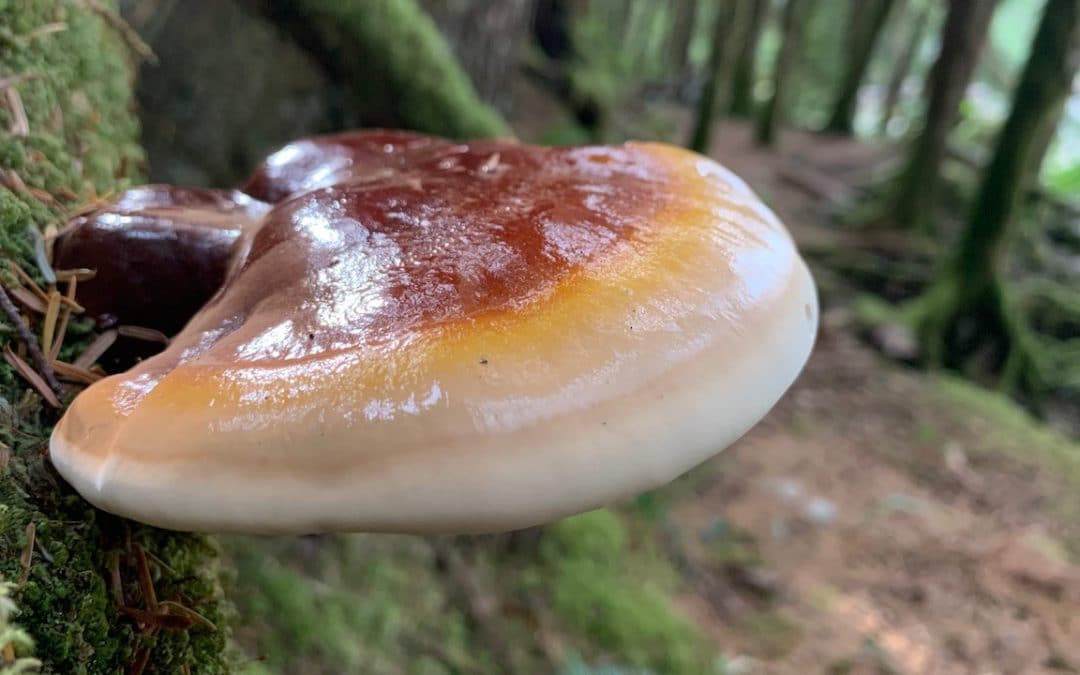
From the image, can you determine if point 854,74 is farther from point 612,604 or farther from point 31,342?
point 31,342

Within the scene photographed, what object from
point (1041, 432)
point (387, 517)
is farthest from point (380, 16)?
point (1041, 432)

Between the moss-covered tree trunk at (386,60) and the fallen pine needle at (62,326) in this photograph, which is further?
the moss-covered tree trunk at (386,60)

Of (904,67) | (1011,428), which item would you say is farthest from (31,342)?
(904,67)

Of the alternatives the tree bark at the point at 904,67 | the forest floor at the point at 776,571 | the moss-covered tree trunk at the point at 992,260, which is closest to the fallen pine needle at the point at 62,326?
the forest floor at the point at 776,571

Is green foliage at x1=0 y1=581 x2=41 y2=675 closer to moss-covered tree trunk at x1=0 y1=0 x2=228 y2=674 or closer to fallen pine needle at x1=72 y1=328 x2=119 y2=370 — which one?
moss-covered tree trunk at x1=0 y1=0 x2=228 y2=674

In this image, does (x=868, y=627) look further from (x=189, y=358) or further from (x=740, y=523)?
(x=189, y=358)

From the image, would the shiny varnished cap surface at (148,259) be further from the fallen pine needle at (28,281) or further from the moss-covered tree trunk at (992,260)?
the moss-covered tree trunk at (992,260)

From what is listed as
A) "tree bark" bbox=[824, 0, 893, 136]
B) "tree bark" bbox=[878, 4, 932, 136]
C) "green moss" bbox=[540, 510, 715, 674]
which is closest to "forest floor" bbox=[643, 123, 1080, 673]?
"green moss" bbox=[540, 510, 715, 674]
